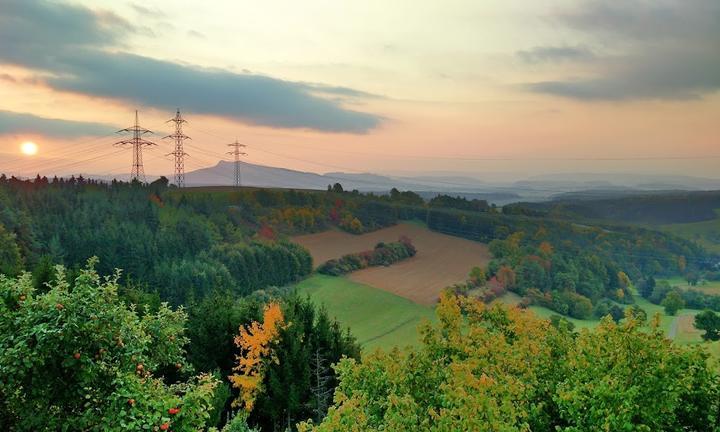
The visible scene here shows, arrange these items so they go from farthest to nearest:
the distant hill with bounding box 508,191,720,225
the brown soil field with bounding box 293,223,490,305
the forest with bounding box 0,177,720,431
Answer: the distant hill with bounding box 508,191,720,225, the brown soil field with bounding box 293,223,490,305, the forest with bounding box 0,177,720,431

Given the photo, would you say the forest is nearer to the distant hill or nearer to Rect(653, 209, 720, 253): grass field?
Rect(653, 209, 720, 253): grass field

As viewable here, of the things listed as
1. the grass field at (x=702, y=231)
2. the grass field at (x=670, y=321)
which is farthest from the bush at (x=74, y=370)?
the grass field at (x=702, y=231)

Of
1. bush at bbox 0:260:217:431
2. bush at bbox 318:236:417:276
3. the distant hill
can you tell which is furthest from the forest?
the distant hill

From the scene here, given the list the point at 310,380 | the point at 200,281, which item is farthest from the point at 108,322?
the point at 200,281

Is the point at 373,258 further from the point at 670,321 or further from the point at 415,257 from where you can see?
the point at 670,321

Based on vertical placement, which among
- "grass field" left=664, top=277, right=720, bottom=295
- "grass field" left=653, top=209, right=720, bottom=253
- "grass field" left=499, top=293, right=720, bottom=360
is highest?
"grass field" left=653, top=209, right=720, bottom=253

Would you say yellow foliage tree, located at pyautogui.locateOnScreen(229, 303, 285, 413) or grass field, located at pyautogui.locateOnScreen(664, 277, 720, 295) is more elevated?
yellow foliage tree, located at pyautogui.locateOnScreen(229, 303, 285, 413)

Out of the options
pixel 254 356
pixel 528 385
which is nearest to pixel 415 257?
pixel 254 356
